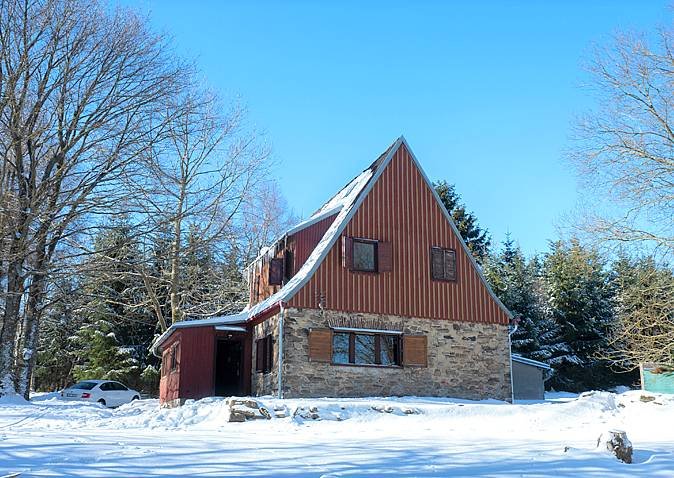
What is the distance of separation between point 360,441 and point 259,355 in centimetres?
997

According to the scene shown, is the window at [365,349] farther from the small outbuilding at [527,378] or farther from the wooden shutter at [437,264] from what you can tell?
the small outbuilding at [527,378]

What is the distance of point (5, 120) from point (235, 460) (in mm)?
10551

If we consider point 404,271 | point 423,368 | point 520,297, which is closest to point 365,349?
point 423,368

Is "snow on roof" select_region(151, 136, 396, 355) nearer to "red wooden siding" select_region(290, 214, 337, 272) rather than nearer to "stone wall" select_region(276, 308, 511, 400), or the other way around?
"red wooden siding" select_region(290, 214, 337, 272)

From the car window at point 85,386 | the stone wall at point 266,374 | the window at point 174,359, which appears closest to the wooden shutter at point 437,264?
the stone wall at point 266,374

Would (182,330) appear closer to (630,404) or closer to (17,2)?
(17,2)

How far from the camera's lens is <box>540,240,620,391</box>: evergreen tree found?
35.9 m

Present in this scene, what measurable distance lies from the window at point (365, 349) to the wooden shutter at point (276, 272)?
3.46m

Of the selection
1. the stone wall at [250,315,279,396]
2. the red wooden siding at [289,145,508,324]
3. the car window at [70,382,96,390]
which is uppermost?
the red wooden siding at [289,145,508,324]

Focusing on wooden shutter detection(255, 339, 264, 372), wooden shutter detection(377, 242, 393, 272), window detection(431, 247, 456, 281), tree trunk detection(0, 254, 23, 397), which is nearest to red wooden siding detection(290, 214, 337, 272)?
wooden shutter detection(377, 242, 393, 272)

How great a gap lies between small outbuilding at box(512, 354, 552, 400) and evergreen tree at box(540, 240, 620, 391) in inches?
350

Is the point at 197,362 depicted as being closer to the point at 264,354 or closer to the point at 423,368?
the point at 264,354

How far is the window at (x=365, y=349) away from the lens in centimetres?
1847

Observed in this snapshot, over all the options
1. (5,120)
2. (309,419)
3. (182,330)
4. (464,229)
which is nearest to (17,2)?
(5,120)
